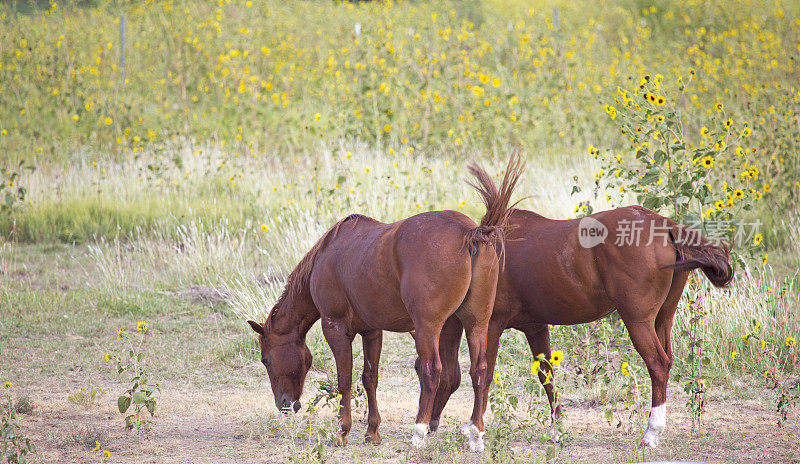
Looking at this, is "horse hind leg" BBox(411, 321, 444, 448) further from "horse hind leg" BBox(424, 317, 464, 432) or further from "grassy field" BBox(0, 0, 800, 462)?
"horse hind leg" BBox(424, 317, 464, 432)

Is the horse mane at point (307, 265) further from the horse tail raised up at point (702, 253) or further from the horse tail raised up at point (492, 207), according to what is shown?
the horse tail raised up at point (702, 253)

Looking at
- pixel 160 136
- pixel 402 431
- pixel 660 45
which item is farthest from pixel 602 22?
pixel 402 431

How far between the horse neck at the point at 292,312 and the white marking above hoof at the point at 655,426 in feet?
6.08

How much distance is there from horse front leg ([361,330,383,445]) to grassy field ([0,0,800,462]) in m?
0.12

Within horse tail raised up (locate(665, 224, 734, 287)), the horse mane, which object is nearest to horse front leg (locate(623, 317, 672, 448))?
horse tail raised up (locate(665, 224, 734, 287))

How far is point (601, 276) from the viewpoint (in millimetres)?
4109

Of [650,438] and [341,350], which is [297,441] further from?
[650,438]

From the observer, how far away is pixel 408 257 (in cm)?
402

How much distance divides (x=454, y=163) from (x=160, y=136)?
4170 millimetres

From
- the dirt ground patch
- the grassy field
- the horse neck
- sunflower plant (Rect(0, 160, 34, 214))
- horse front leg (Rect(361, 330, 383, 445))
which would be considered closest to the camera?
the dirt ground patch

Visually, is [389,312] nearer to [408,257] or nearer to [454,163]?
[408,257]

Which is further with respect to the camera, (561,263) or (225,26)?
(225,26)

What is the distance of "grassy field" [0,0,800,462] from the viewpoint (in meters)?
4.86

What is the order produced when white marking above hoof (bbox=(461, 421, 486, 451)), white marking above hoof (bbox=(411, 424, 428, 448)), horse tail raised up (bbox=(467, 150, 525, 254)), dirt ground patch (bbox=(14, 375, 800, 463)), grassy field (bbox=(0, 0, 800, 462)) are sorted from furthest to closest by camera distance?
grassy field (bbox=(0, 0, 800, 462)) → dirt ground patch (bbox=(14, 375, 800, 463)) → white marking above hoof (bbox=(461, 421, 486, 451)) → white marking above hoof (bbox=(411, 424, 428, 448)) → horse tail raised up (bbox=(467, 150, 525, 254))
